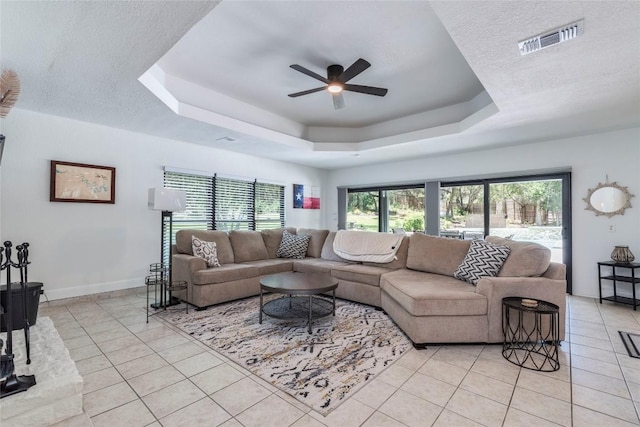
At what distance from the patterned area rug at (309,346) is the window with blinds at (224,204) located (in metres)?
2.01

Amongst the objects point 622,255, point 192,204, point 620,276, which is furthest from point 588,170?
point 192,204

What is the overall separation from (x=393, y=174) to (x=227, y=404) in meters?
5.69

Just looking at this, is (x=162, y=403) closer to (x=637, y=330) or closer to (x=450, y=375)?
(x=450, y=375)

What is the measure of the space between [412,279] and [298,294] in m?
1.31

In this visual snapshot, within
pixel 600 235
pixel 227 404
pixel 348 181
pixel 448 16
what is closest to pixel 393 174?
→ pixel 348 181

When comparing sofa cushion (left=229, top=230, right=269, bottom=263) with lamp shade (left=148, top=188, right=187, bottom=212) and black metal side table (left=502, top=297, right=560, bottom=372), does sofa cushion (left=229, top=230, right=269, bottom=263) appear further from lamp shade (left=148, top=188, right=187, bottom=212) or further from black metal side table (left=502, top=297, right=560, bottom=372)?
black metal side table (left=502, top=297, right=560, bottom=372)

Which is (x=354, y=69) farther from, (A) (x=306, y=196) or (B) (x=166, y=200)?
(A) (x=306, y=196)

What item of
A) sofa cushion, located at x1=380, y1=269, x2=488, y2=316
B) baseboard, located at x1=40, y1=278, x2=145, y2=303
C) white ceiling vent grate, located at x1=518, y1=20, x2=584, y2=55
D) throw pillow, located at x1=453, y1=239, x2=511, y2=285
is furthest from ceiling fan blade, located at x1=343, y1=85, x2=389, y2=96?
baseboard, located at x1=40, y1=278, x2=145, y2=303

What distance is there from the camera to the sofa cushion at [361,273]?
3.76 m

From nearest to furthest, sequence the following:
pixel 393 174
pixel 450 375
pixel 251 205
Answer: pixel 450 375
pixel 251 205
pixel 393 174

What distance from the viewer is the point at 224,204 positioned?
18.5 ft

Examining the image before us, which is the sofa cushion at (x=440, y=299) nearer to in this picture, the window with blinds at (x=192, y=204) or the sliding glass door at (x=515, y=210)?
the sliding glass door at (x=515, y=210)

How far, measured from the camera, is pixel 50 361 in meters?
2.00

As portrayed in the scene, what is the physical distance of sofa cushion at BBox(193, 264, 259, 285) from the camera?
3.63 meters
